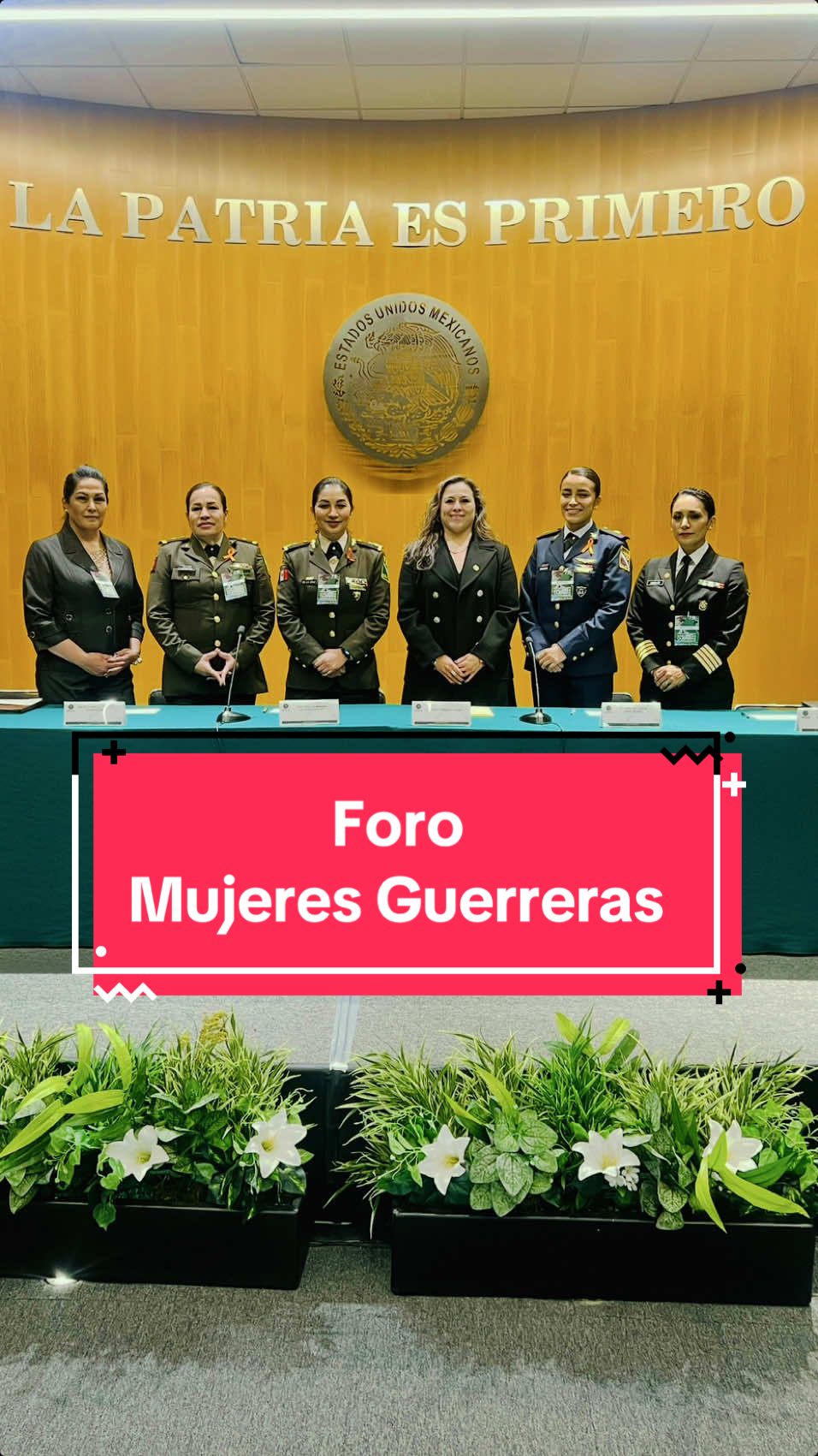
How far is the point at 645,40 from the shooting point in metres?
4.85

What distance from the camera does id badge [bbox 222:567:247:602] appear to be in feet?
13.2

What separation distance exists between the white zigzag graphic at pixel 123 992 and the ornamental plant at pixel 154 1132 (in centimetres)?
44

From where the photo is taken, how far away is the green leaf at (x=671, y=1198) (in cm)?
140

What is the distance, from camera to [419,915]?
2.57 metres

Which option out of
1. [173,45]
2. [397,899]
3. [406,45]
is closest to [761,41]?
[406,45]

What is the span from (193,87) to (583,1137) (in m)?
5.44

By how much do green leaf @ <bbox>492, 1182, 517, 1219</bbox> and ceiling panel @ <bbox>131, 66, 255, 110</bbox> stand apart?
5286 mm

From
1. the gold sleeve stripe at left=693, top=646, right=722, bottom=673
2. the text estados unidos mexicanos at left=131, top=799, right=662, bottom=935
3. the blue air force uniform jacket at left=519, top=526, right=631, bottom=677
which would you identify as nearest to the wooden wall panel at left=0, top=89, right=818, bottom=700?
the blue air force uniform jacket at left=519, top=526, right=631, bottom=677

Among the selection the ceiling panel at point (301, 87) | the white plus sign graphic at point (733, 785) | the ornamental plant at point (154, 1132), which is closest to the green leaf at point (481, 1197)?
the ornamental plant at point (154, 1132)

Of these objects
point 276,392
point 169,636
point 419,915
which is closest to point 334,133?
point 276,392

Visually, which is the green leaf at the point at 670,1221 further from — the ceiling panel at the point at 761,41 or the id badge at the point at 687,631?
the ceiling panel at the point at 761,41

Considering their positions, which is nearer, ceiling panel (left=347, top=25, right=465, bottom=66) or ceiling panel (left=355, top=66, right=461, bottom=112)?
ceiling panel (left=347, top=25, right=465, bottom=66)

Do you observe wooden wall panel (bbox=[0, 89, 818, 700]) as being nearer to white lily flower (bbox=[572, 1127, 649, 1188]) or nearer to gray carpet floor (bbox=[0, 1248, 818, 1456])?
white lily flower (bbox=[572, 1127, 649, 1188])

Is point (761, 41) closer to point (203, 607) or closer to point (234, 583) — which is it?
point (234, 583)
